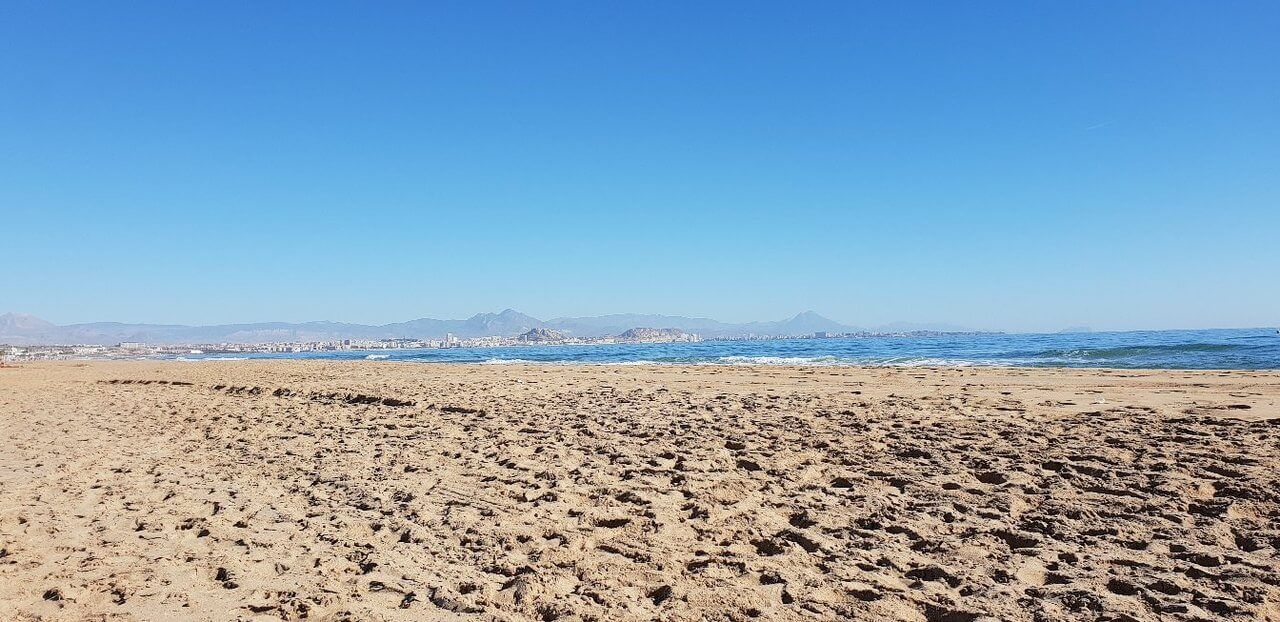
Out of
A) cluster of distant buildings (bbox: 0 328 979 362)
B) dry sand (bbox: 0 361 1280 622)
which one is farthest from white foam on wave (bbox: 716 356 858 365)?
cluster of distant buildings (bbox: 0 328 979 362)

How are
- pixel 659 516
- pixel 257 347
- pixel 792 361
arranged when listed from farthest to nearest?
pixel 257 347, pixel 792 361, pixel 659 516

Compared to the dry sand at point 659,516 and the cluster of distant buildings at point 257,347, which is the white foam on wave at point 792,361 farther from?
the cluster of distant buildings at point 257,347

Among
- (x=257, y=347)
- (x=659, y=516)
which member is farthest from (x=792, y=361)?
(x=257, y=347)

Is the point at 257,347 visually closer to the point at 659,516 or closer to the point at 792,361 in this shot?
the point at 792,361

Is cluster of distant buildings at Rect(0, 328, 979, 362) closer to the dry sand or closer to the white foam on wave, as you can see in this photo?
the white foam on wave

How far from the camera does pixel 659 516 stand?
14.6 ft

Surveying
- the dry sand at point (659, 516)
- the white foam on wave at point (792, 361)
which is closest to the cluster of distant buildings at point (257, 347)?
the white foam on wave at point (792, 361)

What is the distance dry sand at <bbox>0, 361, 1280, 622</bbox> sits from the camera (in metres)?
→ 3.16

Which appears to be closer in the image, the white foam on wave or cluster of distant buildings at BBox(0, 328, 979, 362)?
the white foam on wave

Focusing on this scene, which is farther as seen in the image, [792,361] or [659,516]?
[792,361]

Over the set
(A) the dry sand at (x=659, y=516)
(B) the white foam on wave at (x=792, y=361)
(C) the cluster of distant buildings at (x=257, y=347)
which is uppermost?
(C) the cluster of distant buildings at (x=257, y=347)

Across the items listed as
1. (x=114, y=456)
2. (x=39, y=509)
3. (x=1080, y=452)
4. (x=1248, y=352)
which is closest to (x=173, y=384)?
(x=114, y=456)

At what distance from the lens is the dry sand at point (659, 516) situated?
3164 mm

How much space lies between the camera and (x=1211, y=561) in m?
3.43
